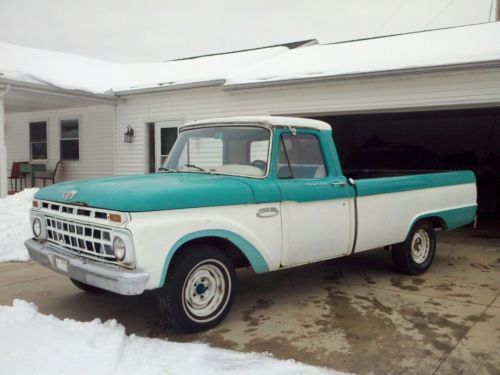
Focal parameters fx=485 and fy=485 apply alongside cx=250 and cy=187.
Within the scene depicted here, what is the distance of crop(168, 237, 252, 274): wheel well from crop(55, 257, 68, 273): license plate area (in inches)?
36.6

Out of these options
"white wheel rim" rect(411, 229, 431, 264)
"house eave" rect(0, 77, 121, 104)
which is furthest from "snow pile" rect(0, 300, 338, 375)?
"house eave" rect(0, 77, 121, 104)

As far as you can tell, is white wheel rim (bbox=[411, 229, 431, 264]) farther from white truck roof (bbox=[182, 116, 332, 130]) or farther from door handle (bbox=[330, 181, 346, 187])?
white truck roof (bbox=[182, 116, 332, 130])

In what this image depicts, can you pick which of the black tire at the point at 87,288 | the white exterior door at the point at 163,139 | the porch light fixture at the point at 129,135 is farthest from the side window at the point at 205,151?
the porch light fixture at the point at 129,135

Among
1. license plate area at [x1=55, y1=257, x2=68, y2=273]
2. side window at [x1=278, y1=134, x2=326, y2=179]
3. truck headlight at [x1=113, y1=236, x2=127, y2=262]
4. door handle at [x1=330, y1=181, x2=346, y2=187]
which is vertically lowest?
license plate area at [x1=55, y1=257, x2=68, y2=273]

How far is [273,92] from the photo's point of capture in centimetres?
1116

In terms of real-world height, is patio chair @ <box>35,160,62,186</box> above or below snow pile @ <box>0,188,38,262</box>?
above

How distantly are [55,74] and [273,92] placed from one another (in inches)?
239

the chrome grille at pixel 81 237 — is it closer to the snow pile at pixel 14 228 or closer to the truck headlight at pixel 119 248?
the truck headlight at pixel 119 248

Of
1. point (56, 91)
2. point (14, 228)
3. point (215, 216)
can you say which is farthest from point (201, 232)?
point (56, 91)

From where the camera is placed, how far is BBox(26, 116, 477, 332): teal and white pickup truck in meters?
3.76

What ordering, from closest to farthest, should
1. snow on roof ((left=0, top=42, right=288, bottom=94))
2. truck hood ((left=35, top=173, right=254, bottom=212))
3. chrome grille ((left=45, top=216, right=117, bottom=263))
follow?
truck hood ((left=35, top=173, right=254, bottom=212)), chrome grille ((left=45, top=216, right=117, bottom=263)), snow on roof ((left=0, top=42, right=288, bottom=94))

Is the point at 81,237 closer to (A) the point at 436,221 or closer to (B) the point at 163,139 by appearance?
(A) the point at 436,221

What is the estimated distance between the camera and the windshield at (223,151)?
4766mm

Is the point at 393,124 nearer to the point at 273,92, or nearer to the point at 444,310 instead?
the point at 273,92
